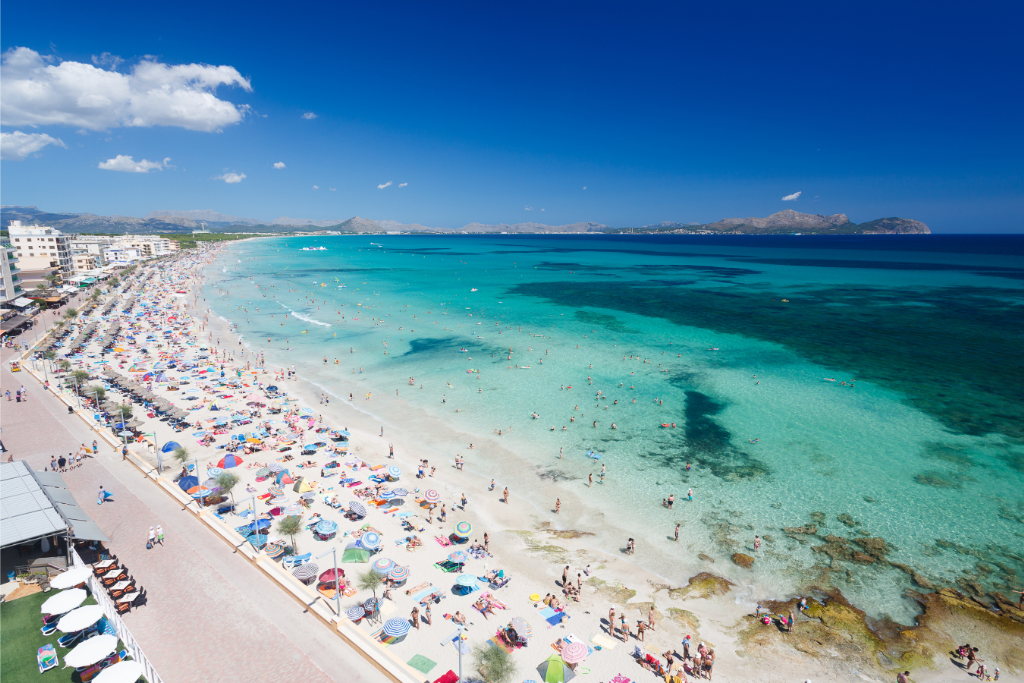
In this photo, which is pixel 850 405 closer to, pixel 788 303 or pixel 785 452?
pixel 785 452

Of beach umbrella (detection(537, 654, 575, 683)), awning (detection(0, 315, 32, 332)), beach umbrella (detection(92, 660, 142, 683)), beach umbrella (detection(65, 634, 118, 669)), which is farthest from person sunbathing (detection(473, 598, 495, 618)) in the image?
awning (detection(0, 315, 32, 332))

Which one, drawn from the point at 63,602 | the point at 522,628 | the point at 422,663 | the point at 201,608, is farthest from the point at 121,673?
the point at 522,628

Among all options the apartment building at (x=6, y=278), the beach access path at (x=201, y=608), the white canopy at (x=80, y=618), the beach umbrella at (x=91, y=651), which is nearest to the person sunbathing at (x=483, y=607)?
the beach access path at (x=201, y=608)

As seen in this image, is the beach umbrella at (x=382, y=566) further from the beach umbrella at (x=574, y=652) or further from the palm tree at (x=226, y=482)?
the palm tree at (x=226, y=482)

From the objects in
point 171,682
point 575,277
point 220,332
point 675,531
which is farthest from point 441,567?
point 575,277

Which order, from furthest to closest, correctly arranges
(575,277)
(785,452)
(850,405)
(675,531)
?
(575,277) < (850,405) < (785,452) < (675,531)

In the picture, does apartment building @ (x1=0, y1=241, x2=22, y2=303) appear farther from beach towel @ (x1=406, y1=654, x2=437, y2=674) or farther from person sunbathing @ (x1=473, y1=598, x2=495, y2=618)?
person sunbathing @ (x1=473, y1=598, x2=495, y2=618)

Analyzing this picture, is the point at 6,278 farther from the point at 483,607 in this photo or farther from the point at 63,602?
the point at 483,607
